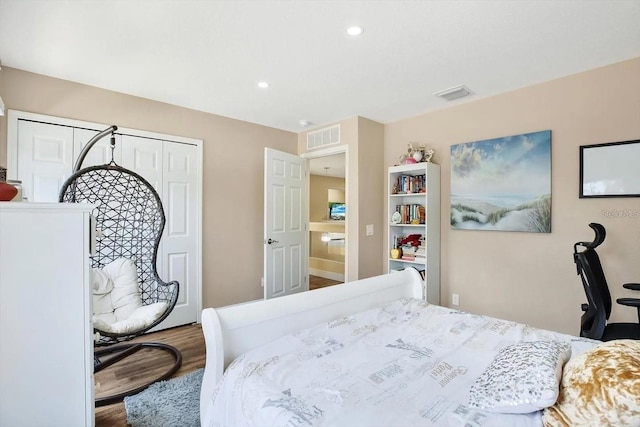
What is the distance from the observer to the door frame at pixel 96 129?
2.58 metres

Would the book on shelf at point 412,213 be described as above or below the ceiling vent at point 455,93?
below

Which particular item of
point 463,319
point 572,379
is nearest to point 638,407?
point 572,379

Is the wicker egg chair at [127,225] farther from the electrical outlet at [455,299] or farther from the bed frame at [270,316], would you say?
the electrical outlet at [455,299]

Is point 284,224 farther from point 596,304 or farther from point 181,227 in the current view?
point 596,304

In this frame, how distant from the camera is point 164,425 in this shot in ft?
5.87

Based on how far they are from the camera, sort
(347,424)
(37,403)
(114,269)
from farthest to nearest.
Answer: (114,269) → (37,403) → (347,424)

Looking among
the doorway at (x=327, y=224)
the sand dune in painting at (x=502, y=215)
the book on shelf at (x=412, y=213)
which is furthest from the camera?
the doorway at (x=327, y=224)

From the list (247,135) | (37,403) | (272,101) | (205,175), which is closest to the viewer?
(37,403)

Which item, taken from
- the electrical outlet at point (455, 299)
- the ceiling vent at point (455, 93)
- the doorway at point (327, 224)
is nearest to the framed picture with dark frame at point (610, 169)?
the ceiling vent at point (455, 93)

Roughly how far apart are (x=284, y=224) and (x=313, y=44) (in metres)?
2.30

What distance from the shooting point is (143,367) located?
8.27 ft

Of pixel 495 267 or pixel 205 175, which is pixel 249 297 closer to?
pixel 205 175

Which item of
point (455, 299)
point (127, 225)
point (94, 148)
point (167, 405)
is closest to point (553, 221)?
point (455, 299)

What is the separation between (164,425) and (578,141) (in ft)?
11.9
